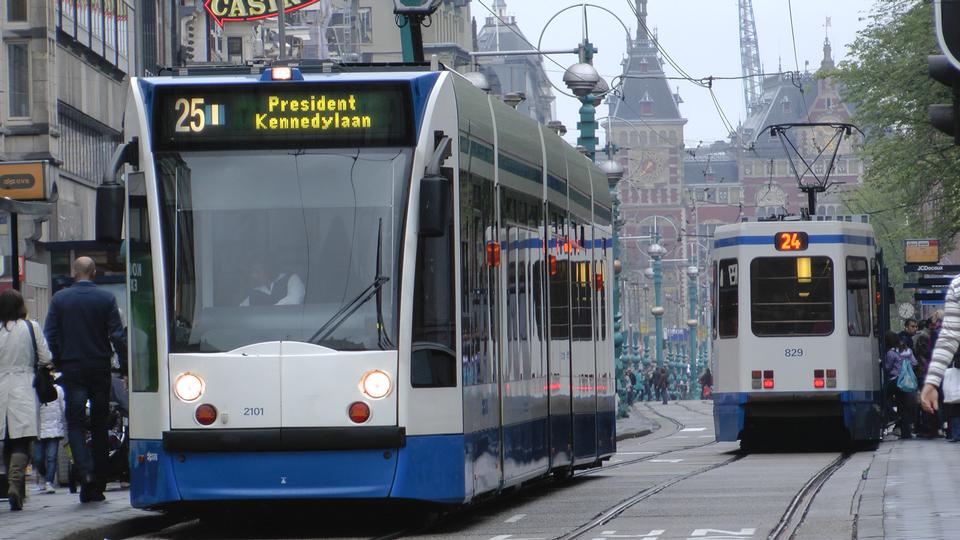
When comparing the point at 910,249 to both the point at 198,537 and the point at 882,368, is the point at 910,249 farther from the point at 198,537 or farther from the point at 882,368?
the point at 198,537

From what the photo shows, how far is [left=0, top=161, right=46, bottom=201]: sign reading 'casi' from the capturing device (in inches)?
776

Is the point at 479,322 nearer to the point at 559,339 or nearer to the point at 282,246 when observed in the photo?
the point at 282,246

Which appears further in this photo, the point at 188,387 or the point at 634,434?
the point at 634,434

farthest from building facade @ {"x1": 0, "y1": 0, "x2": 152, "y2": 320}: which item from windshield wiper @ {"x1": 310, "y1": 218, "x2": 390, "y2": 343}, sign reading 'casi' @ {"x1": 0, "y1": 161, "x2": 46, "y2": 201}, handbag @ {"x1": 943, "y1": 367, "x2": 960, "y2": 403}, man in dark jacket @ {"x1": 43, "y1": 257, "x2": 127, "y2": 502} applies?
handbag @ {"x1": 943, "y1": 367, "x2": 960, "y2": 403}

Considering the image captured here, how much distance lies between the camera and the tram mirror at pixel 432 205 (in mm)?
11438

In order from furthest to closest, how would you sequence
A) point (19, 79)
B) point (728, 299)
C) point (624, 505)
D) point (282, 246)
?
point (19, 79), point (728, 299), point (624, 505), point (282, 246)

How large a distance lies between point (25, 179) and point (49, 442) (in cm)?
476

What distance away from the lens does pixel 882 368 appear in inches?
1014

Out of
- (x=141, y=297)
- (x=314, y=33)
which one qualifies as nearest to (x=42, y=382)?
(x=141, y=297)

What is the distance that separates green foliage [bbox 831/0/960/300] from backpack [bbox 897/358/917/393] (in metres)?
11.9

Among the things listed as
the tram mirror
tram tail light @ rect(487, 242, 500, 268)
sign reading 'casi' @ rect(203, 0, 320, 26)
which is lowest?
tram tail light @ rect(487, 242, 500, 268)

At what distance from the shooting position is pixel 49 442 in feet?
51.9

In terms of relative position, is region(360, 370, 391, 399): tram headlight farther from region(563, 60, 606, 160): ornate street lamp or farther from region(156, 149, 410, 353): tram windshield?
region(563, 60, 606, 160): ornate street lamp

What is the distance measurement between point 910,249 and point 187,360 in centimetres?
3311
